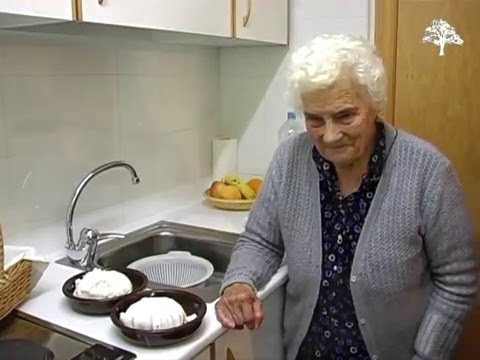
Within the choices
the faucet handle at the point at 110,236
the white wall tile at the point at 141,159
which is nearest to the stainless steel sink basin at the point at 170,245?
the faucet handle at the point at 110,236

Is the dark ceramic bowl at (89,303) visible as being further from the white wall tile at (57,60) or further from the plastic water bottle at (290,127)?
the plastic water bottle at (290,127)

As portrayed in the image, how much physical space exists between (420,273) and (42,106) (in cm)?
109

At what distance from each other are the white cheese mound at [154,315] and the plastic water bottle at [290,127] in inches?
43.6

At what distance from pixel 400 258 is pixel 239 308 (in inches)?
16.2

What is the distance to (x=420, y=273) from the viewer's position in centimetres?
135

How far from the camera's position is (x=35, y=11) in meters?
1.05

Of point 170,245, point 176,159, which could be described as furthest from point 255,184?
point 170,245

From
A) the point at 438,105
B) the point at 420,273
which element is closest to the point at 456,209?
the point at 420,273

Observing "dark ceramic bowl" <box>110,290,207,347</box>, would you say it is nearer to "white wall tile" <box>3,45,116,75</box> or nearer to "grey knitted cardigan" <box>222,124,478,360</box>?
"grey knitted cardigan" <box>222,124,478,360</box>

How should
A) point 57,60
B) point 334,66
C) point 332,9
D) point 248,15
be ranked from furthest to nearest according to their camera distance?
point 332,9
point 248,15
point 57,60
point 334,66

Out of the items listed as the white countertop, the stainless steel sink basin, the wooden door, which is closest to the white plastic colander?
the stainless steel sink basin

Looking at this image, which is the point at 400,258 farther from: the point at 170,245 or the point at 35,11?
the point at 35,11

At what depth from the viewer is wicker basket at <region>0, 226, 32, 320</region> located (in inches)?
42.5

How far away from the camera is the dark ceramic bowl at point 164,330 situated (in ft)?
3.37
